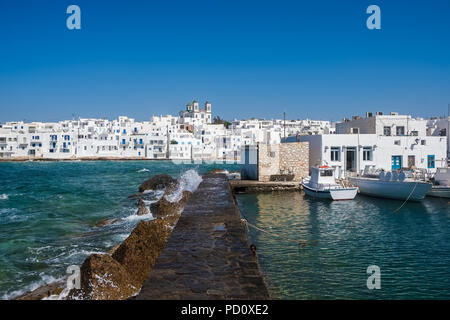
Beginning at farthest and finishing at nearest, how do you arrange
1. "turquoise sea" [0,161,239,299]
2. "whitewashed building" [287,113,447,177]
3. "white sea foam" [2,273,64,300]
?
"whitewashed building" [287,113,447,177], "turquoise sea" [0,161,239,299], "white sea foam" [2,273,64,300]

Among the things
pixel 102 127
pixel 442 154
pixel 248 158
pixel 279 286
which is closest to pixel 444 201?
pixel 442 154

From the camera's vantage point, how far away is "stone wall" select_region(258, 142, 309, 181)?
94.4ft

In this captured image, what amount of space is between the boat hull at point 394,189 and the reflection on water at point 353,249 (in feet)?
2.59

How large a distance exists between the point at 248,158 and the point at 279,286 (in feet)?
74.3

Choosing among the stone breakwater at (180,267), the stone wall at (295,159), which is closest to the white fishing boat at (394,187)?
the stone wall at (295,159)

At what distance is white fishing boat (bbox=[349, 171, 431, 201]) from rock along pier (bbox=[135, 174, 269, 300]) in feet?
47.8

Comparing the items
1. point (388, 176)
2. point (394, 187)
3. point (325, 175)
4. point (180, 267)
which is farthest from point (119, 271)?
point (388, 176)

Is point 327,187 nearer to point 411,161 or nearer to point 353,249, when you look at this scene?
point 411,161

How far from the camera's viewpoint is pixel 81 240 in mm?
14273

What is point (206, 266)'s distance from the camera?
7277mm

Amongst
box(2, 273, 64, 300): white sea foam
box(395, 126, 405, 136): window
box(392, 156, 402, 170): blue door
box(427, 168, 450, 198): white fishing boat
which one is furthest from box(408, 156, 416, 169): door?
box(2, 273, 64, 300): white sea foam

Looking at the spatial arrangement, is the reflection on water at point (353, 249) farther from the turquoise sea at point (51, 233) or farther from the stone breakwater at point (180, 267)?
the turquoise sea at point (51, 233)

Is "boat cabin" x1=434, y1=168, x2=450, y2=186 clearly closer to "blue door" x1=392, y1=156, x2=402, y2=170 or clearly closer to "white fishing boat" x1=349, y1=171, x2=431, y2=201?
"white fishing boat" x1=349, y1=171, x2=431, y2=201
